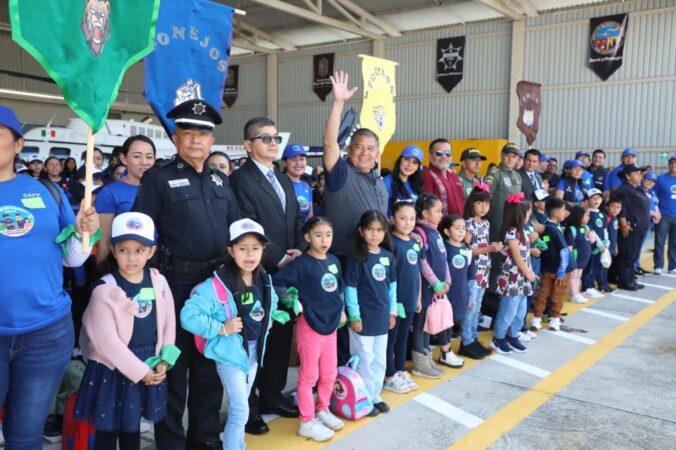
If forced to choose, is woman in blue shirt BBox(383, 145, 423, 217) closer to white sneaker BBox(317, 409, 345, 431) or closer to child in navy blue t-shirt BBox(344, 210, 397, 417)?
child in navy blue t-shirt BBox(344, 210, 397, 417)

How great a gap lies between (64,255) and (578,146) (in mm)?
18014

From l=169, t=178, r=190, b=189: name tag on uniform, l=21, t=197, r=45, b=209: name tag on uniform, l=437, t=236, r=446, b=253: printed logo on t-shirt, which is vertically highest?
l=169, t=178, r=190, b=189: name tag on uniform

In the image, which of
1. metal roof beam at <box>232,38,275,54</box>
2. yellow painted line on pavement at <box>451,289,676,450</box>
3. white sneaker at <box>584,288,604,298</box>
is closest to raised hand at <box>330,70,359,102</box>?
yellow painted line on pavement at <box>451,289,676,450</box>

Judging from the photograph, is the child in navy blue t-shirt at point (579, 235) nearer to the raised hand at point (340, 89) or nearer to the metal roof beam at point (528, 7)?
the raised hand at point (340, 89)

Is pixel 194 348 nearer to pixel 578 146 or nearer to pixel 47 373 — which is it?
pixel 47 373

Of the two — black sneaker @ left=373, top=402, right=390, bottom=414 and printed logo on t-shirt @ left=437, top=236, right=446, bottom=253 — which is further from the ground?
printed logo on t-shirt @ left=437, top=236, right=446, bottom=253

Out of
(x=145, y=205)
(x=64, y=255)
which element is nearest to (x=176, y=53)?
(x=145, y=205)

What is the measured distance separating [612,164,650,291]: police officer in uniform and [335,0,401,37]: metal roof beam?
44.4ft

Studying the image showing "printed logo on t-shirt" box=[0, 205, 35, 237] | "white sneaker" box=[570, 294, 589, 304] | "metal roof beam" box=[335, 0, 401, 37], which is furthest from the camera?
"metal roof beam" box=[335, 0, 401, 37]

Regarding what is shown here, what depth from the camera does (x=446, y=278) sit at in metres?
4.65

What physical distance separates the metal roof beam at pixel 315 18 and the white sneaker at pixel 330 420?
602 inches

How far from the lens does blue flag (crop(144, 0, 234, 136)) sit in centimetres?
427

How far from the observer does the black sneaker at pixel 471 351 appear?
5.14m

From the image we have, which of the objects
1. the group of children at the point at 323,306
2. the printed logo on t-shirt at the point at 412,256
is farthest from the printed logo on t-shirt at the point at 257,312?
the printed logo on t-shirt at the point at 412,256
